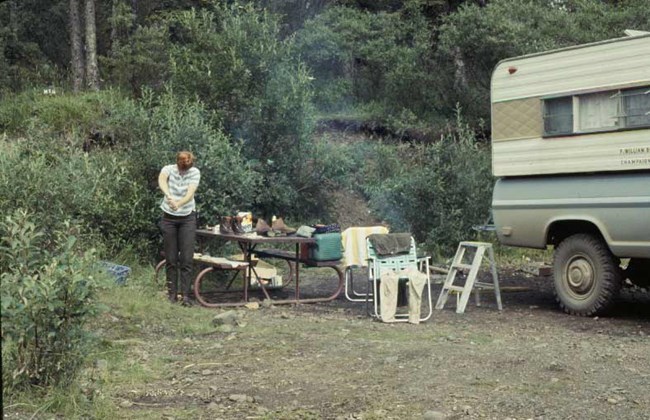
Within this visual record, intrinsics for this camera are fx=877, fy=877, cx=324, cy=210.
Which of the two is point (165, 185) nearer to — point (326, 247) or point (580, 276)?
point (326, 247)

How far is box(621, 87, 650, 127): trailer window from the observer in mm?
7852

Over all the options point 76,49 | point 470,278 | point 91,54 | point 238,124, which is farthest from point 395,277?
point 76,49

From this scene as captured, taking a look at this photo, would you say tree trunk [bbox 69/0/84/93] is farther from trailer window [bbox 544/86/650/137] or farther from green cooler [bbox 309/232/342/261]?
trailer window [bbox 544/86/650/137]

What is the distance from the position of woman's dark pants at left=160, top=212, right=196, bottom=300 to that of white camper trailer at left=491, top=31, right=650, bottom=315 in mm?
3178

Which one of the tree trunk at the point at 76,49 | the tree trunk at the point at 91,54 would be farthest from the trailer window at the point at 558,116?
the tree trunk at the point at 76,49

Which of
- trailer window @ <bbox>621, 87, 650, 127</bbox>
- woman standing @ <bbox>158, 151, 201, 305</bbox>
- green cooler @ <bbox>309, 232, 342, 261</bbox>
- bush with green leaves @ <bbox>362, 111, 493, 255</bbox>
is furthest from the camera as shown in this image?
bush with green leaves @ <bbox>362, 111, 493, 255</bbox>

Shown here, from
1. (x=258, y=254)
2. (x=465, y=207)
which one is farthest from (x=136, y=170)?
(x=465, y=207)

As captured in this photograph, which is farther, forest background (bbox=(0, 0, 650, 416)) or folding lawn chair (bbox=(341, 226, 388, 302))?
folding lawn chair (bbox=(341, 226, 388, 302))

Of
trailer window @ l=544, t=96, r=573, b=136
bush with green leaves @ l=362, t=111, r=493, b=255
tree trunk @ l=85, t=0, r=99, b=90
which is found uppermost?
tree trunk @ l=85, t=0, r=99, b=90

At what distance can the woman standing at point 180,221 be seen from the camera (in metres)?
8.86

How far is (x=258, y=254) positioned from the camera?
32.9 ft

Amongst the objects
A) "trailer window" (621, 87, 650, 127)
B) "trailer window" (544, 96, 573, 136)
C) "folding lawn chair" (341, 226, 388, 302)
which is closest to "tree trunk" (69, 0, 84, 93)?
"folding lawn chair" (341, 226, 388, 302)

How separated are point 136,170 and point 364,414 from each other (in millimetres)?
6866

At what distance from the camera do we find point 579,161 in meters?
8.36
